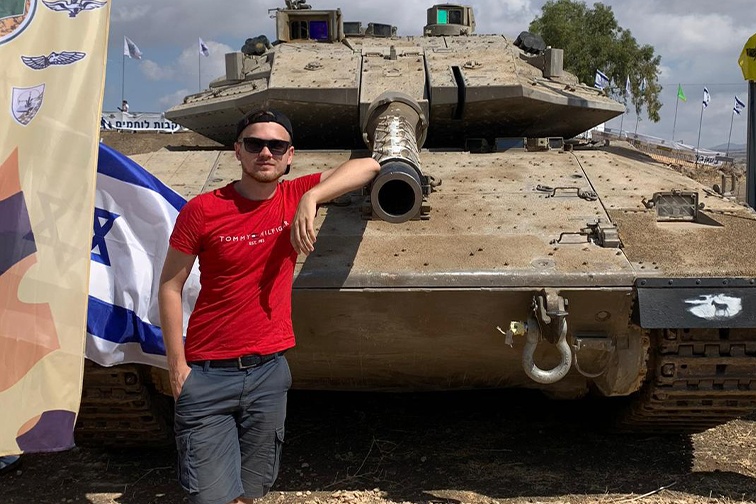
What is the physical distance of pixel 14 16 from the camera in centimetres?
370

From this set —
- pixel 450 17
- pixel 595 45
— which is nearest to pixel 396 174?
pixel 450 17

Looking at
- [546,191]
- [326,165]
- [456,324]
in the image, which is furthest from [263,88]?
[456,324]

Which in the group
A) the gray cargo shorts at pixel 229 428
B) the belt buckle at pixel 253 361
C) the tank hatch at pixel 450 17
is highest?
the tank hatch at pixel 450 17

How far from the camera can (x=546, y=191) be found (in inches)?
188

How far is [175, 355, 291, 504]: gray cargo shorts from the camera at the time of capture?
10.0 feet

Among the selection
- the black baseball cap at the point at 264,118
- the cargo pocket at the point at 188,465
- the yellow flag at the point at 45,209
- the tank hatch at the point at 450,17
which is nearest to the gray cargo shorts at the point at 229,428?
the cargo pocket at the point at 188,465

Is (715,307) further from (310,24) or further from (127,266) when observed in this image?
(310,24)

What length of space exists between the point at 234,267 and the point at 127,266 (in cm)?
117

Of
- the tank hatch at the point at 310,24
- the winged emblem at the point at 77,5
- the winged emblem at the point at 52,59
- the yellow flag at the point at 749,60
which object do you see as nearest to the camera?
the winged emblem at the point at 52,59

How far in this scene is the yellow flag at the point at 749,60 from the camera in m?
7.52

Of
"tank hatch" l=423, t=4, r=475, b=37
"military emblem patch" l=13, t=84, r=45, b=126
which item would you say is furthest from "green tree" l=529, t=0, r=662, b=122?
"military emblem patch" l=13, t=84, r=45, b=126

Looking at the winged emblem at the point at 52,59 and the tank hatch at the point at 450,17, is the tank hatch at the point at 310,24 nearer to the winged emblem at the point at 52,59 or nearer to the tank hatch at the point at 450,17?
the tank hatch at the point at 450,17

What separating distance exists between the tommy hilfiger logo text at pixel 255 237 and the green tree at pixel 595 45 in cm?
3278

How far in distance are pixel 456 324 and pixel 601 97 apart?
123 inches
